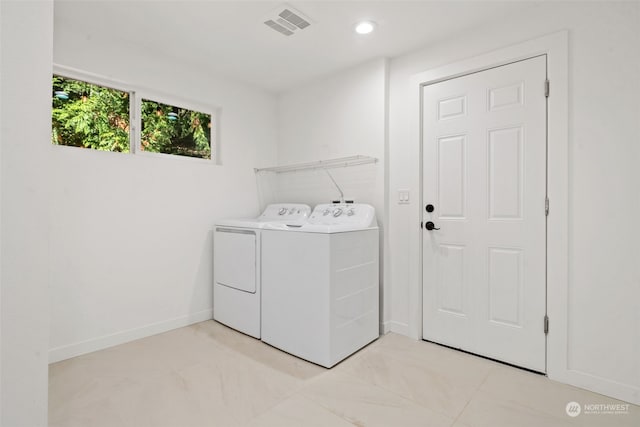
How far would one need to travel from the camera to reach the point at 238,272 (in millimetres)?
2674

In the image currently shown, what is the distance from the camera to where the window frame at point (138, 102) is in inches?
90.7

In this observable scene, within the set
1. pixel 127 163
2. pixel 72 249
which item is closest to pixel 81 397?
pixel 72 249

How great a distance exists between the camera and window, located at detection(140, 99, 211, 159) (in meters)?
2.71

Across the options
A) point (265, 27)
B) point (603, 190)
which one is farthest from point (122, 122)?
point (603, 190)

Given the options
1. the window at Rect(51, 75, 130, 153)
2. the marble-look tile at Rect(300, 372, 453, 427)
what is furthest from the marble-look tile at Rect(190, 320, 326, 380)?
the window at Rect(51, 75, 130, 153)

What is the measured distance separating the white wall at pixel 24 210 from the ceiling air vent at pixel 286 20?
4.45ft

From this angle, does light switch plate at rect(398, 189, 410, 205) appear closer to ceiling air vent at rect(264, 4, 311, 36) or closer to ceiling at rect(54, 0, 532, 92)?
ceiling at rect(54, 0, 532, 92)

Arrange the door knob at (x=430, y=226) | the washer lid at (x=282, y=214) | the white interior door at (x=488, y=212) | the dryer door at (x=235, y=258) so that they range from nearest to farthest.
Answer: the white interior door at (x=488, y=212), the door knob at (x=430, y=226), the dryer door at (x=235, y=258), the washer lid at (x=282, y=214)

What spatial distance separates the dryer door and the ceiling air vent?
5.01 feet

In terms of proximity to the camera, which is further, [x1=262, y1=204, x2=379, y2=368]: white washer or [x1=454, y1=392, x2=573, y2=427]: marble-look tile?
[x1=262, y1=204, x2=379, y2=368]: white washer

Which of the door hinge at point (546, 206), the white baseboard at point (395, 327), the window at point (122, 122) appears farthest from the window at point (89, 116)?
the door hinge at point (546, 206)

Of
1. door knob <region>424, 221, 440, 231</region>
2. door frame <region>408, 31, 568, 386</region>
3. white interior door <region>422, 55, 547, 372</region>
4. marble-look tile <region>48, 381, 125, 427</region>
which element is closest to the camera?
marble-look tile <region>48, 381, 125, 427</region>

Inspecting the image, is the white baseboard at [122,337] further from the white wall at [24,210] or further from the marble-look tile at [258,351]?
the white wall at [24,210]

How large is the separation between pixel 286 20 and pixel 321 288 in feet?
6.01
